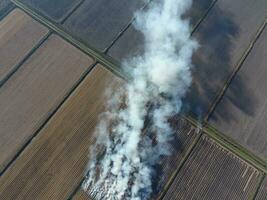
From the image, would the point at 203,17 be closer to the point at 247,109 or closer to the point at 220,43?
the point at 220,43

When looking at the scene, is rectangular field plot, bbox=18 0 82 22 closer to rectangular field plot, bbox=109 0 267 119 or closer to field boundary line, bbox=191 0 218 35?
rectangular field plot, bbox=109 0 267 119

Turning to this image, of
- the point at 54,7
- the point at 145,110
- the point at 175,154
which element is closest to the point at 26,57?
the point at 54,7

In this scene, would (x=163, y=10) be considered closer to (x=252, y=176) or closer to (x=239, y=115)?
(x=239, y=115)

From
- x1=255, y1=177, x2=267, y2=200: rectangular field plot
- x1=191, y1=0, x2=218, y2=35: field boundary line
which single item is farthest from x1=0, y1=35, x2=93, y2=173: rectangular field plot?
x1=255, y1=177, x2=267, y2=200: rectangular field plot

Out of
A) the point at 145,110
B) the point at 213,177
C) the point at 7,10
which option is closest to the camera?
the point at 213,177

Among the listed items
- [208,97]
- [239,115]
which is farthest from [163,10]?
[239,115]

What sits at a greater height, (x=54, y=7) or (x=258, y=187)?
(x=54, y=7)
